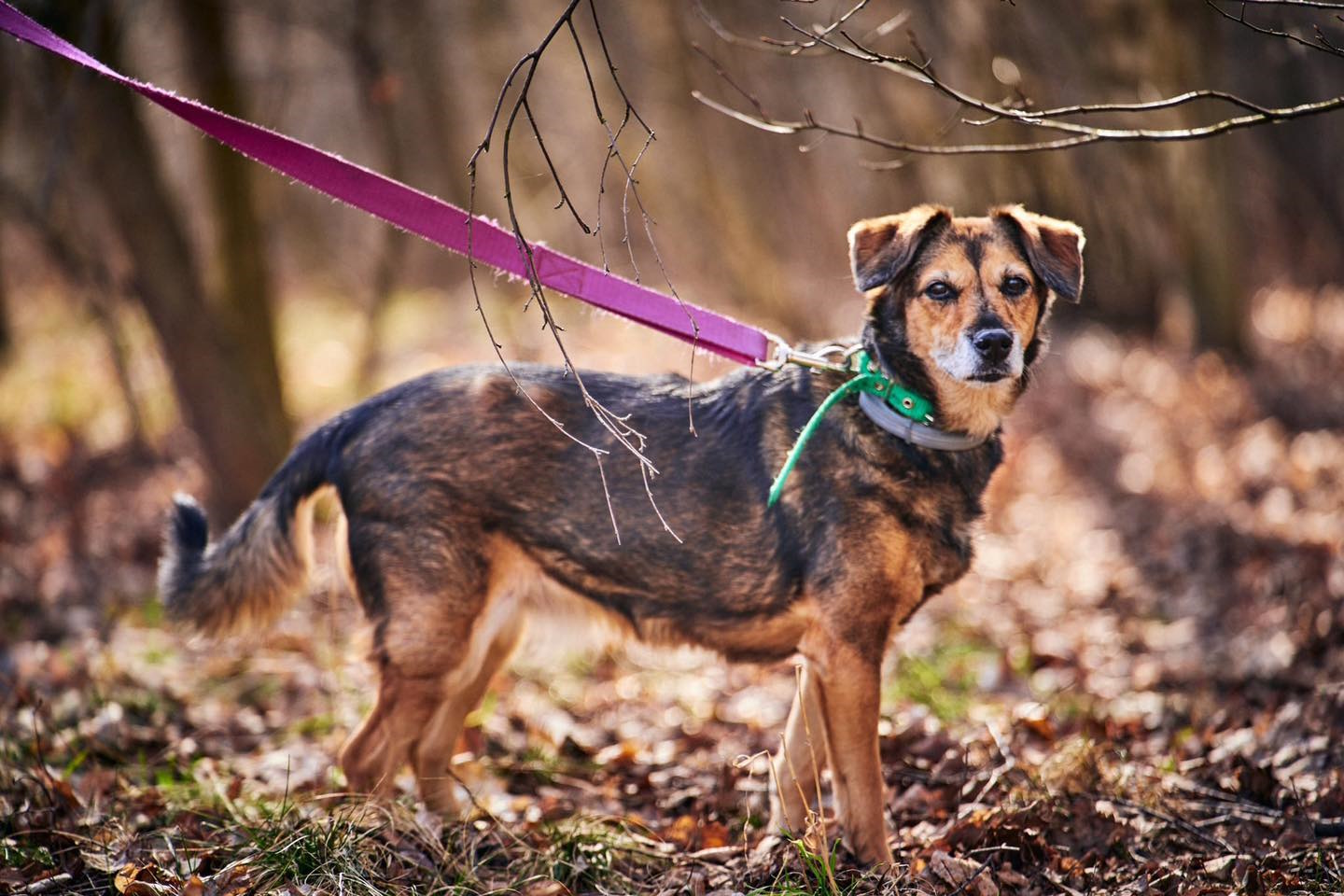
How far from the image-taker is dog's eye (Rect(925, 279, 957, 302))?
424 centimetres

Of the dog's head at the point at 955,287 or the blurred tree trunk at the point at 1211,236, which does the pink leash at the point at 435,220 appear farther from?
the blurred tree trunk at the point at 1211,236

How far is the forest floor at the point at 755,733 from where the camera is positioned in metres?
3.85

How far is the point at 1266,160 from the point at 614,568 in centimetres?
1496

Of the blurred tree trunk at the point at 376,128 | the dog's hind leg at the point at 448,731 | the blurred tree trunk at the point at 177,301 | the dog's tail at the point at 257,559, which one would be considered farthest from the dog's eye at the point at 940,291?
the blurred tree trunk at the point at 376,128

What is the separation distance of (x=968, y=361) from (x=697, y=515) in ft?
3.88

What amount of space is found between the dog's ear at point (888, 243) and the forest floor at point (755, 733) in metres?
1.04

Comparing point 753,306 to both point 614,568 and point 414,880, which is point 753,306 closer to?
point 614,568

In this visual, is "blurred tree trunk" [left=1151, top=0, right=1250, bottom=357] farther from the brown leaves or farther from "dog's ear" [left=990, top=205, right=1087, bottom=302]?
the brown leaves

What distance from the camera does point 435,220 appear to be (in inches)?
160

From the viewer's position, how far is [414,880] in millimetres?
3828

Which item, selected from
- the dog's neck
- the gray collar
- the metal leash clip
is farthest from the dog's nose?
the metal leash clip

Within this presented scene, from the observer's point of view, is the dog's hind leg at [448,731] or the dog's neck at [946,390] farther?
the dog's hind leg at [448,731]

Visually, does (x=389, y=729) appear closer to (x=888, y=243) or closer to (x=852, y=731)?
(x=852, y=731)

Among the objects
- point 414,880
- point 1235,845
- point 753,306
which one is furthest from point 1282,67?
point 414,880
